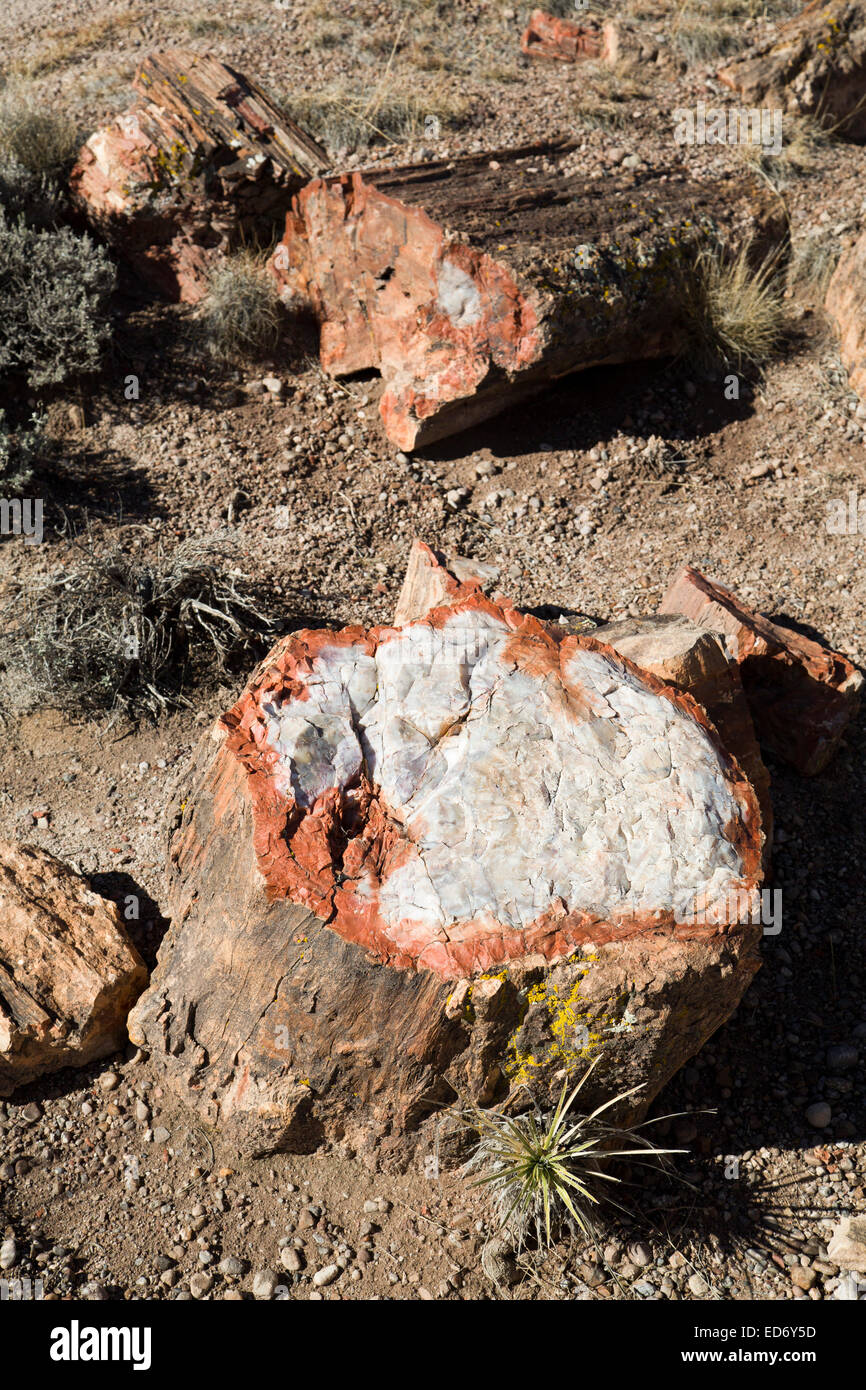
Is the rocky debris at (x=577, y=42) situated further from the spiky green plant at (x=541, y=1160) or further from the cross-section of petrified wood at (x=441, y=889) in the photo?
the spiky green plant at (x=541, y=1160)

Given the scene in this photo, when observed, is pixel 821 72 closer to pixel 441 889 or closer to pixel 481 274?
pixel 481 274

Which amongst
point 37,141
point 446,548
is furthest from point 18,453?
point 37,141

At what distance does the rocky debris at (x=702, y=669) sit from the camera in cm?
358

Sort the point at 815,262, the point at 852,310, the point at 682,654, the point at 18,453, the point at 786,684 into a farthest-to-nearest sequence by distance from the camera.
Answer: the point at 815,262, the point at 852,310, the point at 18,453, the point at 786,684, the point at 682,654

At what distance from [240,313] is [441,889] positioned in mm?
4096

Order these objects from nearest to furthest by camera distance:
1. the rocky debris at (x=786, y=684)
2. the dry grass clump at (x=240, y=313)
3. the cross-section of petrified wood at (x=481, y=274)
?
the rocky debris at (x=786, y=684), the cross-section of petrified wood at (x=481, y=274), the dry grass clump at (x=240, y=313)

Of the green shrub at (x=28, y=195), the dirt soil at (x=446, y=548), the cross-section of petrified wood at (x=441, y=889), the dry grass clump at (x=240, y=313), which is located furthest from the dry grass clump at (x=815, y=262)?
the green shrub at (x=28, y=195)

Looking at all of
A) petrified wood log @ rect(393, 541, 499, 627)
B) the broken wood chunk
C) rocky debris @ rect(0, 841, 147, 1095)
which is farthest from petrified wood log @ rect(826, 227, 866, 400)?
rocky debris @ rect(0, 841, 147, 1095)

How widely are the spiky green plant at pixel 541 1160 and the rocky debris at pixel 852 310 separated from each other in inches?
180

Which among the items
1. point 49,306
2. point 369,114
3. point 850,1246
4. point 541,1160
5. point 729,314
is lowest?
point 850,1246

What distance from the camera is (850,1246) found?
9.98 feet

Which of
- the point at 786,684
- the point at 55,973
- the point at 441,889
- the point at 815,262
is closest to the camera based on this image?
the point at 441,889

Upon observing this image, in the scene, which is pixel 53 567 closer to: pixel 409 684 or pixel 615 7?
pixel 409 684

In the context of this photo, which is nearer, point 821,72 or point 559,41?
point 821,72
